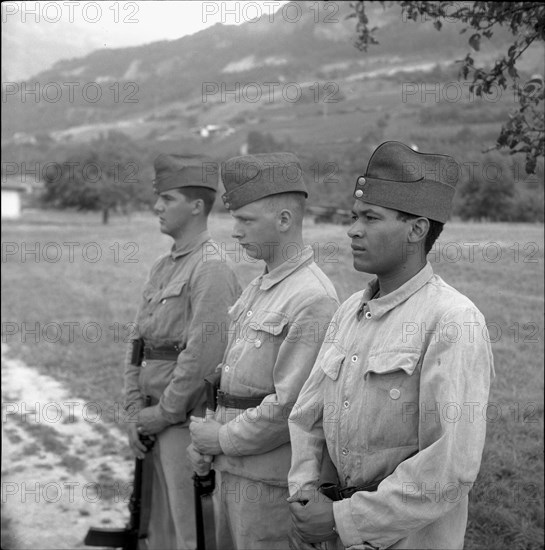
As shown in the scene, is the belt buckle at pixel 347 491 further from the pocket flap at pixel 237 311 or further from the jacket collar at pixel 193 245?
the jacket collar at pixel 193 245

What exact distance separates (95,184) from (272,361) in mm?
45292

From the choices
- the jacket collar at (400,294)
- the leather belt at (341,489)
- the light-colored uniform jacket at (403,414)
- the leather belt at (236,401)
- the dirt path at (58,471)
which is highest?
the jacket collar at (400,294)

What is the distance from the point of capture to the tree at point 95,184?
43.6 m

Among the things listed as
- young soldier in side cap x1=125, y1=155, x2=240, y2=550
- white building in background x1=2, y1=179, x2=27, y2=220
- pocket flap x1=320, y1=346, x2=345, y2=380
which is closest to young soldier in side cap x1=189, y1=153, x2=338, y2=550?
pocket flap x1=320, y1=346, x2=345, y2=380

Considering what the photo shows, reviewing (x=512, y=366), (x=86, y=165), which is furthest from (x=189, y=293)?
(x=86, y=165)

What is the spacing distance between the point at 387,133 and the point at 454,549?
578 inches

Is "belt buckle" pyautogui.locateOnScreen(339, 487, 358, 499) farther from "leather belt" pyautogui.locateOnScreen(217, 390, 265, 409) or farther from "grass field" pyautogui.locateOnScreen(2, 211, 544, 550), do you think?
"grass field" pyautogui.locateOnScreen(2, 211, 544, 550)

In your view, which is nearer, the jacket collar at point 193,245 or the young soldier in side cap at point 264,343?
the young soldier in side cap at point 264,343

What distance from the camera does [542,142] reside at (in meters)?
3.46

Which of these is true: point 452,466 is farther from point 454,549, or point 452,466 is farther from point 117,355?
point 117,355

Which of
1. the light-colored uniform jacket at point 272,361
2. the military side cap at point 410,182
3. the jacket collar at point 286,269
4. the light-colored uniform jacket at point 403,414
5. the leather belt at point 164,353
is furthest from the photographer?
the leather belt at point 164,353

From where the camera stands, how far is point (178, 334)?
3.75 meters

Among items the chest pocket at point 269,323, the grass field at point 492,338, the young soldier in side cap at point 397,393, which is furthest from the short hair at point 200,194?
the young soldier in side cap at point 397,393

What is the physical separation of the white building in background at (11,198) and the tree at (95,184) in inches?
195
